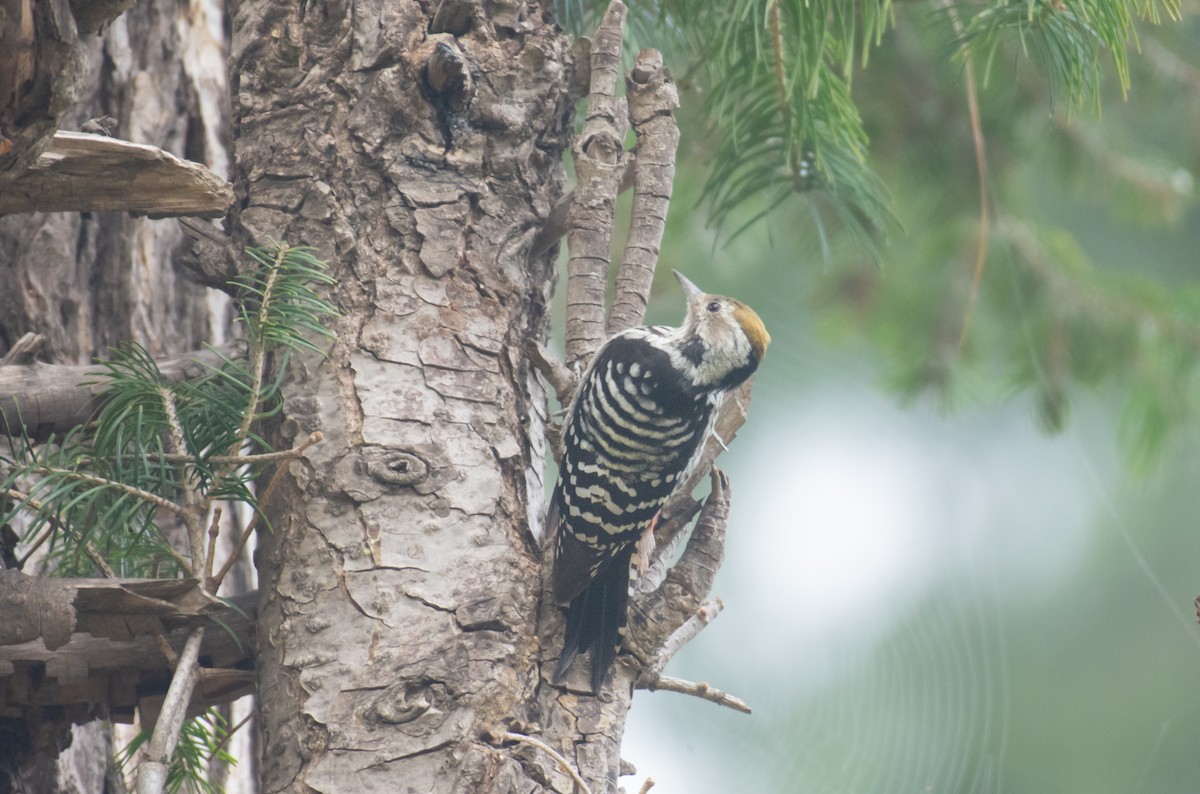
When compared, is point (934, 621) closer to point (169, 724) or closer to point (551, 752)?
point (551, 752)

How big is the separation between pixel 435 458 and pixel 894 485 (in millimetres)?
2813

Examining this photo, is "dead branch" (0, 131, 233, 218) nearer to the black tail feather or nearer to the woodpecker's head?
the black tail feather

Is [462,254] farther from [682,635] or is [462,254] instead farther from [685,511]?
[682,635]

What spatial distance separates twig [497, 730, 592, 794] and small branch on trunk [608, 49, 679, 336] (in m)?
0.80

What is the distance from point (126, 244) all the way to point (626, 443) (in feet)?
3.65

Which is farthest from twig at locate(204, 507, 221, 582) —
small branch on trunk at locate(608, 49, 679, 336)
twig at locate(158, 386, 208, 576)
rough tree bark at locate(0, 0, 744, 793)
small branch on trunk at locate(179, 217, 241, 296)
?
small branch on trunk at locate(608, 49, 679, 336)

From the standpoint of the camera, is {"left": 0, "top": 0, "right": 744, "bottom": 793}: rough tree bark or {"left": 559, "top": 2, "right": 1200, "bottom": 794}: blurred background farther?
{"left": 559, "top": 2, "right": 1200, "bottom": 794}: blurred background

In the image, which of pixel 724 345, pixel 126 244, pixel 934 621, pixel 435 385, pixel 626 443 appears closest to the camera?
pixel 435 385

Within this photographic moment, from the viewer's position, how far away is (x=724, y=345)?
7.64ft

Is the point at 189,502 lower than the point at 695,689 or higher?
higher

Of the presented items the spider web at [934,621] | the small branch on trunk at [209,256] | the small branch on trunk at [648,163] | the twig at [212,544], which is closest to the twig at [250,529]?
the twig at [212,544]

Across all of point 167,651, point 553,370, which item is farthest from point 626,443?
point 167,651

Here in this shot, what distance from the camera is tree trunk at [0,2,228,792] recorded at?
1953 millimetres

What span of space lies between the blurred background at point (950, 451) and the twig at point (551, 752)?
2.27ft
